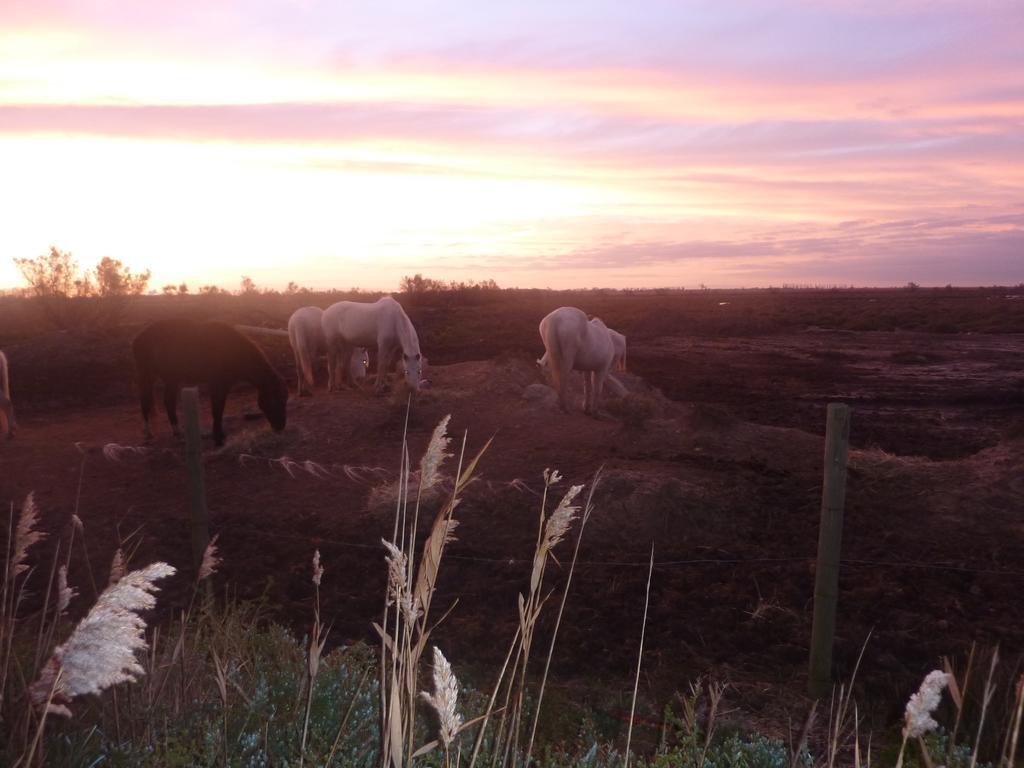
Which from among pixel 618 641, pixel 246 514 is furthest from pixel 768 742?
pixel 246 514

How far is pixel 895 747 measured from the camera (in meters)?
3.56

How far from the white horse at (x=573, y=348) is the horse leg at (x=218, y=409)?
4.55 m

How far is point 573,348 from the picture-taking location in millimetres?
11672

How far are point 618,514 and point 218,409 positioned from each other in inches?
208

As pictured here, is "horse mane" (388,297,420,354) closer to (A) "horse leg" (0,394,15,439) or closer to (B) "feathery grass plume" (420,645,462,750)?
(A) "horse leg" (0,394,15,439)

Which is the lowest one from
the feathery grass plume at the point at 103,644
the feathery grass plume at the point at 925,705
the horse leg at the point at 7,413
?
the horse leg at the point at 7,413

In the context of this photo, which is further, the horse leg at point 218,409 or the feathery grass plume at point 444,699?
the horse leg at point 218,409

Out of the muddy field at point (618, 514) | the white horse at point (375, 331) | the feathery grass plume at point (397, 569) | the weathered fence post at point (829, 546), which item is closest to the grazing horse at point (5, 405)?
the muddy field at point (618, 514)

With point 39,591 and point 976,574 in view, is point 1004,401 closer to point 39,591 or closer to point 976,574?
point 976,574

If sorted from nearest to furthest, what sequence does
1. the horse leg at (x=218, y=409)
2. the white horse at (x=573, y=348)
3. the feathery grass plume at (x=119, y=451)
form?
the feathery grass plume at (x=119, y=451)
the horse leg at (x=218, y=409)
the white horse at (x=573, y=348)

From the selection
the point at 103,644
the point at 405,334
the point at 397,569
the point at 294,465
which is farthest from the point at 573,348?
the point at 103,644

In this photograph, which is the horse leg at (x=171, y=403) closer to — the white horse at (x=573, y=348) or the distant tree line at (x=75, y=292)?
the white horse at (x=573, y=348)

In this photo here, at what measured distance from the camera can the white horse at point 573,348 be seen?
1165 centimetres

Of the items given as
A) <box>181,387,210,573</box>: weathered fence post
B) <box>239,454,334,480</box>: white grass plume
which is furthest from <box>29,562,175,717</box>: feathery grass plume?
<box>239,454,334,480</box>: white grass plume
